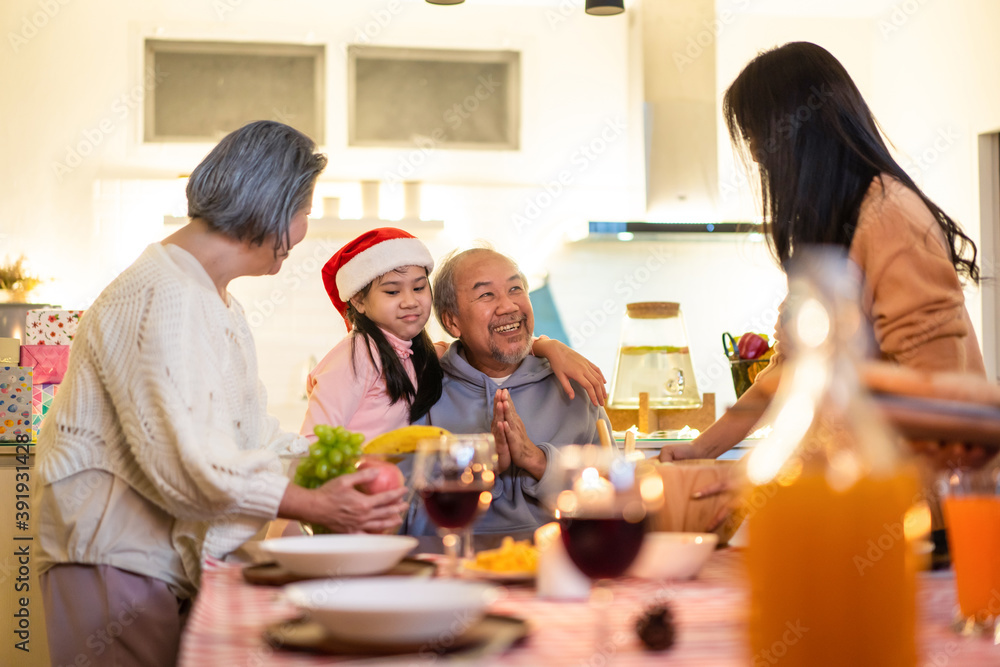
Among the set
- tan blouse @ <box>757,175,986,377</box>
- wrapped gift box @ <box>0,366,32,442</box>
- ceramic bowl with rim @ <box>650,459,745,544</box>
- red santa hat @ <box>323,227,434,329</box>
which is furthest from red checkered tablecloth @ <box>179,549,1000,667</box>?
wrapped gift box @ <box>0,366,32,442</box>

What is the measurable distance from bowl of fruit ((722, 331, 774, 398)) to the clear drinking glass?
2.21 meters

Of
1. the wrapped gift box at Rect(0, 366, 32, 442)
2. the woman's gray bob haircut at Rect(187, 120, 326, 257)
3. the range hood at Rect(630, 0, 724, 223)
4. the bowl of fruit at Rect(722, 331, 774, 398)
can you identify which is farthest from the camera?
the range hood at Rect(630, 0, 724, 223)

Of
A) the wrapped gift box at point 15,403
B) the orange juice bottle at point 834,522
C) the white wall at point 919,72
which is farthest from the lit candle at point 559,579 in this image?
the white wall at point 919,72

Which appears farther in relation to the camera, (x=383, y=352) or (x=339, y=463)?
(x=383, y=352)

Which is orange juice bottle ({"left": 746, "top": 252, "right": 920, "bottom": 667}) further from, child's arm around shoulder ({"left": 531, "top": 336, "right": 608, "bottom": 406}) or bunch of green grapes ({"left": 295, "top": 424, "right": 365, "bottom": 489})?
child's arm around shoulder ({"left": 531, "top": 336, "right": 608, "bottom": 406})

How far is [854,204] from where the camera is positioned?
58.4 inches

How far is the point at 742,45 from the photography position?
4625 mm

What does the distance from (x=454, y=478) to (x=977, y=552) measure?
0.50 m

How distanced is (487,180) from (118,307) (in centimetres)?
316

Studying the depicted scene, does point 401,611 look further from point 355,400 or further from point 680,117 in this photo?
point 680,117

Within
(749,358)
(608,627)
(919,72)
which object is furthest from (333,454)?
(919,72)

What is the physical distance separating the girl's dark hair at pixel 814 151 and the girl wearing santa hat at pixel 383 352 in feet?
2.25

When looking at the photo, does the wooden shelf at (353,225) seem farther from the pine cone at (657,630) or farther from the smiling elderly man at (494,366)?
the pine cone at (657,630)

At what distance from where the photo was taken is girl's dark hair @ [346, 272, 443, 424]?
2.13 metres
